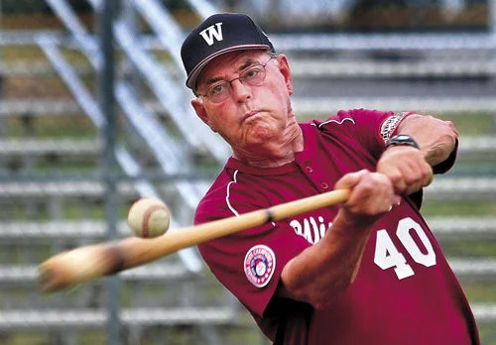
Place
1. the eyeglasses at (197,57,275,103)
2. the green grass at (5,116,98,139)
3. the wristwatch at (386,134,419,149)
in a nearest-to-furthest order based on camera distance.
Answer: the wristwatch at (386,134,419,149) → the eyeglasses at (197,57,275,103) → the green grass at (5,116,98,139)

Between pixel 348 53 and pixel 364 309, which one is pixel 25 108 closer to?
pixel 348 53

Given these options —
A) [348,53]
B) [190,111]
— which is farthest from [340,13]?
[190,111]

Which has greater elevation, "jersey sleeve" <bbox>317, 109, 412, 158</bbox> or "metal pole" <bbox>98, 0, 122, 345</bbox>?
"metal pole" <bbox>98, 0, 122, 345</bbox>

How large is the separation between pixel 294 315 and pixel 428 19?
19.1 feet

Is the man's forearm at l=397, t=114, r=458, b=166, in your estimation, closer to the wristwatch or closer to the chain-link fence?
the wristwatch

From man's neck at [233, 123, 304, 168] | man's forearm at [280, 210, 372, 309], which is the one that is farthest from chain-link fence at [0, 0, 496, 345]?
man's forearm at [280, 210, 372, 309]

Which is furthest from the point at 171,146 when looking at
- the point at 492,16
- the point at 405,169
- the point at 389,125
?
the point at 405,169

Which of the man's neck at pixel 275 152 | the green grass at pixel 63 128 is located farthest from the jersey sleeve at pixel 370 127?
the green grass at pixel 63 128

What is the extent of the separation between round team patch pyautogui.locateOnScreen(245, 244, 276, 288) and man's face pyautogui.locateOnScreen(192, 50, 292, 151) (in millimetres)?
299

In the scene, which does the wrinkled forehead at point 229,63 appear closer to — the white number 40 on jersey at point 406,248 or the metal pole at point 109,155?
the white number 40 on jersey at point 406,248

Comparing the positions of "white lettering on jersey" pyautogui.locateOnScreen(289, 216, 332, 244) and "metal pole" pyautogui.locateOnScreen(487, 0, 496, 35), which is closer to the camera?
"white lettering on jersey" pyautogui.locateOnScreen(289, 216, 332, 244)

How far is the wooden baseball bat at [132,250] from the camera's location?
7.13 ft

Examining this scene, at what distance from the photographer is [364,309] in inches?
111

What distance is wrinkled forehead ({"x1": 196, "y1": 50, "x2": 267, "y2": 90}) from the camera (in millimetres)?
2961
